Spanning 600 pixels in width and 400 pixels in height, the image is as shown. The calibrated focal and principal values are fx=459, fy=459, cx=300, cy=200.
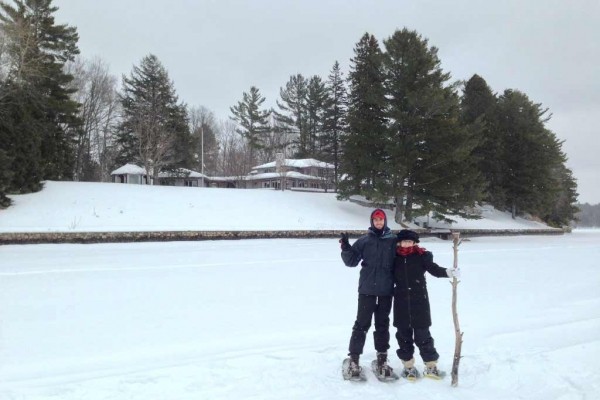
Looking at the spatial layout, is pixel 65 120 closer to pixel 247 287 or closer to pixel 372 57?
pixel 372 57

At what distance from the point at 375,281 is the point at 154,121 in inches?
1453

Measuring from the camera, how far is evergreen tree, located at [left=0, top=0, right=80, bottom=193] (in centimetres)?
2233

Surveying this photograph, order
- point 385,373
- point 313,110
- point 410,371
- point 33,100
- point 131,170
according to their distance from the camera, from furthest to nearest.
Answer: point 313,110, point 131,170, point 33,100, point 410,371, point 385,373

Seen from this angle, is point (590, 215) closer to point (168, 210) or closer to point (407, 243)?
point (168, 210)

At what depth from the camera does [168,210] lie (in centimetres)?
2475

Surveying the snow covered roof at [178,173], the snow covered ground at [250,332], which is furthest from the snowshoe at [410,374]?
the snow covered roof at [178,173]

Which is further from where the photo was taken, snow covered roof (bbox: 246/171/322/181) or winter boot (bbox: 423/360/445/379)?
snow covered roof (bbox: 246/171/322/181)

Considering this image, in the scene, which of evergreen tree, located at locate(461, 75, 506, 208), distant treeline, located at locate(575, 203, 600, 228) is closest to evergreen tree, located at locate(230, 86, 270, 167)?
evergreen tree, located at locate(461, 75, 506, 208)

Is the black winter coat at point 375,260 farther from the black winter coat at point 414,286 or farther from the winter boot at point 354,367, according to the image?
the winter boot at point 354,367

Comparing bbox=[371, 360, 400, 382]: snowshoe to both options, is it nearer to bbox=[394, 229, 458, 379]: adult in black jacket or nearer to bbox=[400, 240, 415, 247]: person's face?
bbox=[394, 229, 458, 379]: adult in black jacket

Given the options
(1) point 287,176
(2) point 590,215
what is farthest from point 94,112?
(2) point 590,215

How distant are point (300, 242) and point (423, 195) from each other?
1087 centimetres

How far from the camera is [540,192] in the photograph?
3947 cm

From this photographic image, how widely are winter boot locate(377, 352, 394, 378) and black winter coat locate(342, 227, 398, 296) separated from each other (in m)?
0.65
